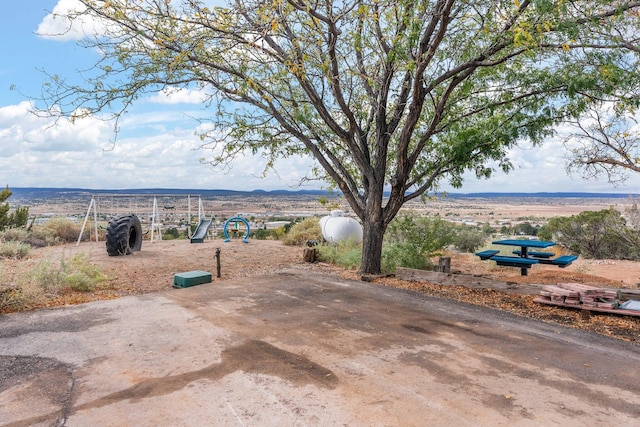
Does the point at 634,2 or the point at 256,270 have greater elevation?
the point at 634,2

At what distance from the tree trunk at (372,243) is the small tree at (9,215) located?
1365 cm

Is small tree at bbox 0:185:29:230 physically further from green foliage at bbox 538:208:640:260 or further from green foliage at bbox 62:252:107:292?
green foliage at bbox 538:208:640:260

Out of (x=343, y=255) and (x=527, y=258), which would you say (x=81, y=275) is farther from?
(x=527, y=258)

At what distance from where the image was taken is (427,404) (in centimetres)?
349

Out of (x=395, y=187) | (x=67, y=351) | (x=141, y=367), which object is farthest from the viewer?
(x=395, y=187)

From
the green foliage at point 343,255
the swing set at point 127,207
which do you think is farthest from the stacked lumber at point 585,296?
the swing set at point 127,207

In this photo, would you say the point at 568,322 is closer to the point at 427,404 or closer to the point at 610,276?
the point at 427,404

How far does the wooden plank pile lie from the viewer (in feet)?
21.1

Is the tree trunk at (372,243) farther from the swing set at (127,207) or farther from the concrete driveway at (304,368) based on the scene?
the swing set at (127,207)

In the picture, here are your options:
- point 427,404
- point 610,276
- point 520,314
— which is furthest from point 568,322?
point 610,276

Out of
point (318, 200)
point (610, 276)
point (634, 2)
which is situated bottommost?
point (610, 276)

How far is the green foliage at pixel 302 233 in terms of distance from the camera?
16759 millimetres

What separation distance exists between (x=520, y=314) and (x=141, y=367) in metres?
5.10

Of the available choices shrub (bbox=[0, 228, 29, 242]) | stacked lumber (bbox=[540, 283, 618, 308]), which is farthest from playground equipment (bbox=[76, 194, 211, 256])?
stacked lumber (bbox=[540, 283, 618, 308])
